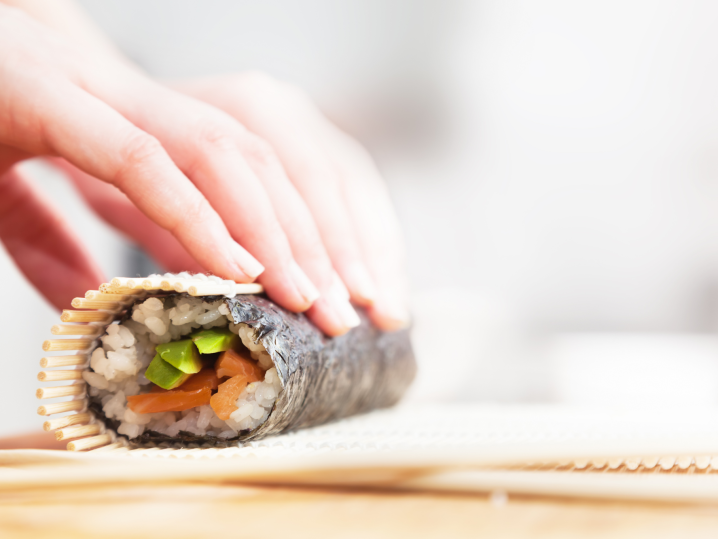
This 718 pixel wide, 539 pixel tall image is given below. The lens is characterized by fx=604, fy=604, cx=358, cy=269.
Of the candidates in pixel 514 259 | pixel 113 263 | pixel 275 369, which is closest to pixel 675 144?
pixel 514 259

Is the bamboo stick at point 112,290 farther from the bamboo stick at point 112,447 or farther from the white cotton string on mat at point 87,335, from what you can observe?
the bamboo stick at point 112,447

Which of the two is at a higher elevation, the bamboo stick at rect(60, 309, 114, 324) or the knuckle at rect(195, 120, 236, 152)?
the knuckle at rect(195, 120, 236, 152)

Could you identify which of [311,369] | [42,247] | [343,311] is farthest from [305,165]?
[42,247]

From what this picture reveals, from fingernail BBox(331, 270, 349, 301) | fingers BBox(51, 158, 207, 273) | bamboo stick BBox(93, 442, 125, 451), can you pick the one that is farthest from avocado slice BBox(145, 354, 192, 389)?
fingers BBox(51, 158, 207, 273)

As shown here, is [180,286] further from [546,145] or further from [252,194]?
[546,145]

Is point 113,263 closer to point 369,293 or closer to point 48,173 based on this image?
point 48,173

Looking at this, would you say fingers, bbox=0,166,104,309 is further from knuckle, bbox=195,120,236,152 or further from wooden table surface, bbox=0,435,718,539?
wooden table surface, bbox=0,435,718,539
